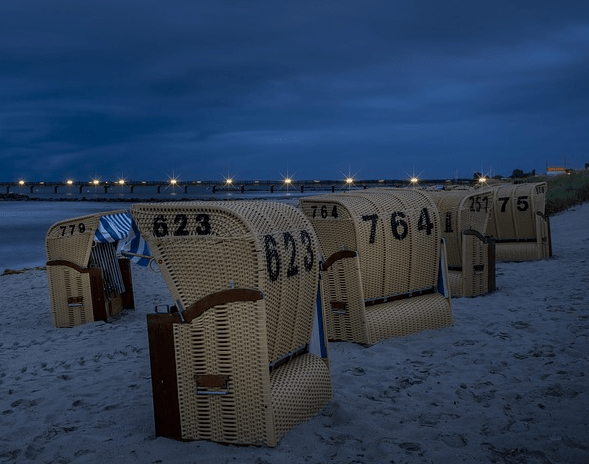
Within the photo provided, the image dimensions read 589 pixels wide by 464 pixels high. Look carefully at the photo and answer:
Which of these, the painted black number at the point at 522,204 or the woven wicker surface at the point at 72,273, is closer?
the woven wicker surface at the point at 72,273

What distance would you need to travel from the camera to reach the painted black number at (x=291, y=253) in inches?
189

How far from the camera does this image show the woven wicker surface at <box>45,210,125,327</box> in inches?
359

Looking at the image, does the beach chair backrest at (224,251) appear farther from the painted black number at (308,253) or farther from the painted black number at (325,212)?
the painted black number at (325,212)

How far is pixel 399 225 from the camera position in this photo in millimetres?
7605

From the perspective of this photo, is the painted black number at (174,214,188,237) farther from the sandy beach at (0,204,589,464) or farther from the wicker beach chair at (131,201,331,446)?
the sandy beach at (0,204,589,464)

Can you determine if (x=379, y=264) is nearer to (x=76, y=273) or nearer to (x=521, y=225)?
(x=76, y=273)

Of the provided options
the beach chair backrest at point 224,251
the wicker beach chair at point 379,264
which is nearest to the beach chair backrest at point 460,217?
the wicker beach chair at point 379,264

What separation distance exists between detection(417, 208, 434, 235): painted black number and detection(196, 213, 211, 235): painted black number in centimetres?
398

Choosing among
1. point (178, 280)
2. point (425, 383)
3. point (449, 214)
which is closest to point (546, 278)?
point (449, 214)

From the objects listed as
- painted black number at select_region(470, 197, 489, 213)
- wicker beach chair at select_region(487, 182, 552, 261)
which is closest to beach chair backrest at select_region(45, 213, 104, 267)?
painted black number at select_region(470, 197, 489, 213)

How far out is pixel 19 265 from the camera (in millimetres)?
21703

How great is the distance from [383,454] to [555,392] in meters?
1.98

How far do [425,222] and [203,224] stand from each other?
4.11 metres

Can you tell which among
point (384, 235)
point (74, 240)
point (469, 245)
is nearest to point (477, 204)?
point (469, 245)
